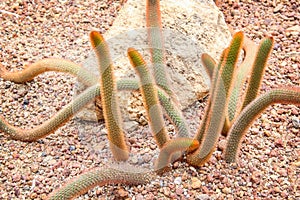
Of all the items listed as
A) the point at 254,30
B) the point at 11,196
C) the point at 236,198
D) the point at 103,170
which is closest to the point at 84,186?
the point at 103,170

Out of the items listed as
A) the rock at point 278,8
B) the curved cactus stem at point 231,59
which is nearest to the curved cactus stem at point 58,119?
the curved cactus stem at point 231,59

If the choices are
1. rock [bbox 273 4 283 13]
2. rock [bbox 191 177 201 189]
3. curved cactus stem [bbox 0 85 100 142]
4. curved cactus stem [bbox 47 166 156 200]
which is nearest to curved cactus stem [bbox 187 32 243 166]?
rock [bbox 191 177 201 189]

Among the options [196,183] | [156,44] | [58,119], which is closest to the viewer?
[196,183]

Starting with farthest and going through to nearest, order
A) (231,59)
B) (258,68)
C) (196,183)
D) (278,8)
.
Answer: (278,8) < (196,183) < (258,68) < (231,59)

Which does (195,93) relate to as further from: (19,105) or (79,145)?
(19,105)

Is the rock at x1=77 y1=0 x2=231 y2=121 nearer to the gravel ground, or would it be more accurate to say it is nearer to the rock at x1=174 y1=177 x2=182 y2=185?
the gravel ground

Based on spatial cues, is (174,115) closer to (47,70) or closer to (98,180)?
(98,180)

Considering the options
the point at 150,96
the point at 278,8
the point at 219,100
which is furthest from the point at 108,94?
the point at 278,8
